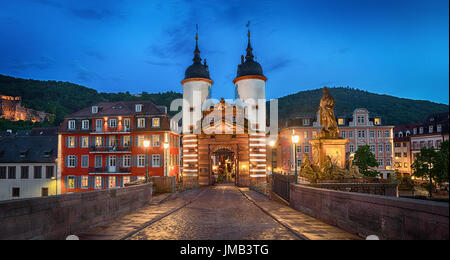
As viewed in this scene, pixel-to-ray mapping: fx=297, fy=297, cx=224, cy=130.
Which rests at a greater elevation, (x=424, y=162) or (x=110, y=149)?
(x=110, y=149)

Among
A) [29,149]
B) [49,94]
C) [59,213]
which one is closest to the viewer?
[59,213]

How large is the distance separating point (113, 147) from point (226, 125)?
16813 mm

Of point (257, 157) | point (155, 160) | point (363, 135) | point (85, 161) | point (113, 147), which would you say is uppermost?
point (363, 135)

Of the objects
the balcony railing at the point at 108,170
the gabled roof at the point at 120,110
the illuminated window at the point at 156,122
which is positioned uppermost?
the gabled roof at the point at 120,110

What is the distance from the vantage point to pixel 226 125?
39469mm

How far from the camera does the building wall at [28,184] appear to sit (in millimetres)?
43781

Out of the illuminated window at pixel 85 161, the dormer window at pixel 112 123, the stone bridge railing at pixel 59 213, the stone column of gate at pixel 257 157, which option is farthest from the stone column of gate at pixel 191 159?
the stone bridge railing at pixel 59 213

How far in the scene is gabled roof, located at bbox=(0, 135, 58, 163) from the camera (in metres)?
45.0

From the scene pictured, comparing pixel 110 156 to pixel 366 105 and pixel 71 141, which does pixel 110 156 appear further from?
pixel 366 105

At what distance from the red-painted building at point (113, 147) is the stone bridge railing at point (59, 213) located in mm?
28240

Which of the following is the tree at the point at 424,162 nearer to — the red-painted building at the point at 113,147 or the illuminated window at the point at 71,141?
the red-painted building at the point at 113,147

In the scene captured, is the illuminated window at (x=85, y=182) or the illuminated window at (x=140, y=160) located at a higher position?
the illuminated window at (x=140, y=160)

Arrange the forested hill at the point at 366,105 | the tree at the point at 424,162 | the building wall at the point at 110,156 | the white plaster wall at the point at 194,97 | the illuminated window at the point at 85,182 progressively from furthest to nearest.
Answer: the forested hill at the point at 366,105, the white plaster wall at the point at 194,97, the illuminated window at the point at 85,182, the building wall at the point at 110,156, the tree at the point at 424,162

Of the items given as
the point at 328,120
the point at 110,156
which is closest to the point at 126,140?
the point at 110,156
